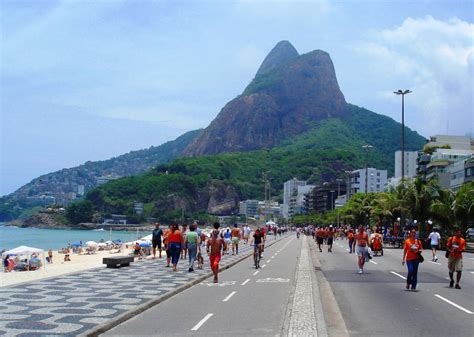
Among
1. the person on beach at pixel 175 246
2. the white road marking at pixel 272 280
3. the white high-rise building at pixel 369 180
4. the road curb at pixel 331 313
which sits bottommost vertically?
the white road marking at pixel 272 280

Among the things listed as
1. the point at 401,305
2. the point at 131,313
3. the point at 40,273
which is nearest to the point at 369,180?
the point at 40,273

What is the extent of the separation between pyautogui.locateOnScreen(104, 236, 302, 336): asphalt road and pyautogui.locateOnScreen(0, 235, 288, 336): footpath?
0.37 meters

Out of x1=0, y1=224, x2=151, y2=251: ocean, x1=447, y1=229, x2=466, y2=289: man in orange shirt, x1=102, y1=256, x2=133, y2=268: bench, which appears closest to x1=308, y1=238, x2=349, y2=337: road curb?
x1=447, y1=229, x2=466, y2=289: man in orange shirt

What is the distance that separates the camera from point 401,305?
527 inches

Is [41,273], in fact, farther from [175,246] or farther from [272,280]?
[272,280]

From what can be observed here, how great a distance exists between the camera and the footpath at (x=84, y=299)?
10367 mm

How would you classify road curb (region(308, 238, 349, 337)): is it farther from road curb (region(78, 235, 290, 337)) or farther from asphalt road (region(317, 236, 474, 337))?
road curb (region(78, 235, 290, 337))

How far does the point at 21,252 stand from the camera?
1660 inches

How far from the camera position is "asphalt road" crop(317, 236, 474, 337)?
416 inches

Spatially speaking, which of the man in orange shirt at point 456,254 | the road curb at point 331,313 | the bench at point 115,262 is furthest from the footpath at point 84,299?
the man in orange shirt at point 456,254

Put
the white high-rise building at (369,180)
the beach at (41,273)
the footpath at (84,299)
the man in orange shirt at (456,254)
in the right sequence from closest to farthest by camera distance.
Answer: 1. the footpath at (84,299)
2. the man in orange shirt at (456,254)
3. the beach at (41,273)
4. the white high-rise building at (369,180)

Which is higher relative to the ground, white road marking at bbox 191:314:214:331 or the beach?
white road marking at bbox 191:314:214:331

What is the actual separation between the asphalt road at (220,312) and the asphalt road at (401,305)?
1.48 metres

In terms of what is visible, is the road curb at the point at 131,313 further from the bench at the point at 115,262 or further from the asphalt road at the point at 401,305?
the bench at the point at 115,262
